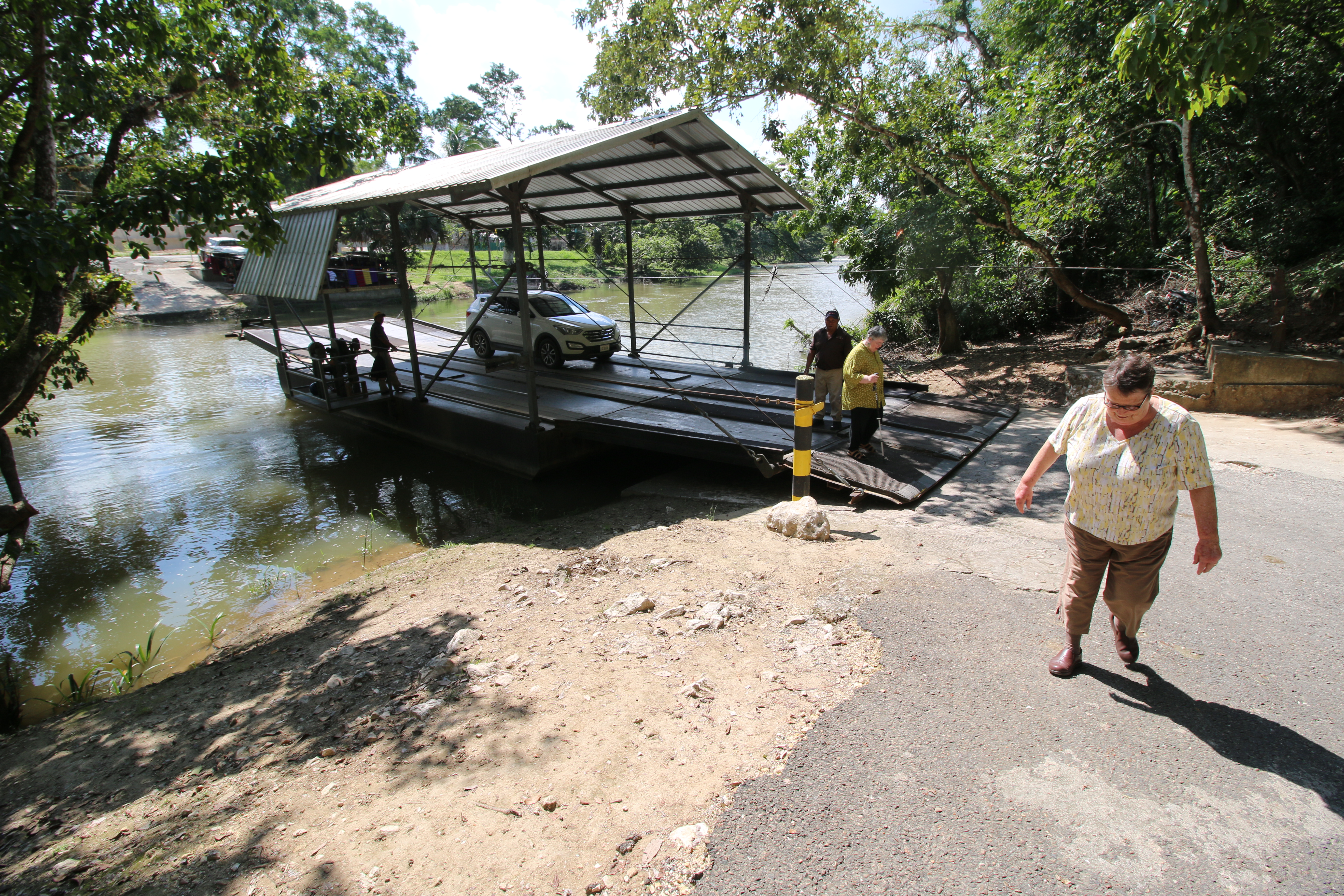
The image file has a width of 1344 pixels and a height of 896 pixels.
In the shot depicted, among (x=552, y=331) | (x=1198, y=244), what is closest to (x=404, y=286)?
(x=552, y=331)

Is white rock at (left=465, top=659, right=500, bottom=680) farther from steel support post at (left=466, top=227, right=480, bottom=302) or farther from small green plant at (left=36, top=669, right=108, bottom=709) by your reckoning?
steel support post at (left=466, top=227, right=480, bottom=302)

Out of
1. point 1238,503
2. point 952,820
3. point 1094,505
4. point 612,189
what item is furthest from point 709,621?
point 612,189

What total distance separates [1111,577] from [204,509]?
36.7 feet

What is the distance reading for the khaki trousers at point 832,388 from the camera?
27.3 ft

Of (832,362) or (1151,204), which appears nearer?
(832,362)

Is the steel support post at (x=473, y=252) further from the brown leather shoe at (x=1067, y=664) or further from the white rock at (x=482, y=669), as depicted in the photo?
the brown leather shoe at (x=1067, y=664)

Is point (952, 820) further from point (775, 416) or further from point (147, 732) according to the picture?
point (775, 416)

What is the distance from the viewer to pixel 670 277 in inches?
550

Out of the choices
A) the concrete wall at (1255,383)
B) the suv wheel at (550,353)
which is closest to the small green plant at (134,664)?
the suv wheel at (550,353)

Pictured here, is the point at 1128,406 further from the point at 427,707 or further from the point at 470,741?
the point at 427,707

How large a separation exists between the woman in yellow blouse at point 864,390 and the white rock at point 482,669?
15.6 feet

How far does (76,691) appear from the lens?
5273 mm

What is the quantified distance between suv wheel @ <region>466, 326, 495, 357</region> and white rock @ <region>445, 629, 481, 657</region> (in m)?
11.4

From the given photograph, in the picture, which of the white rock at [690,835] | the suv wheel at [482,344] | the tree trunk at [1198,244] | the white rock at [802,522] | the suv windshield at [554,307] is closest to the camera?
the white rock at [690,835]
